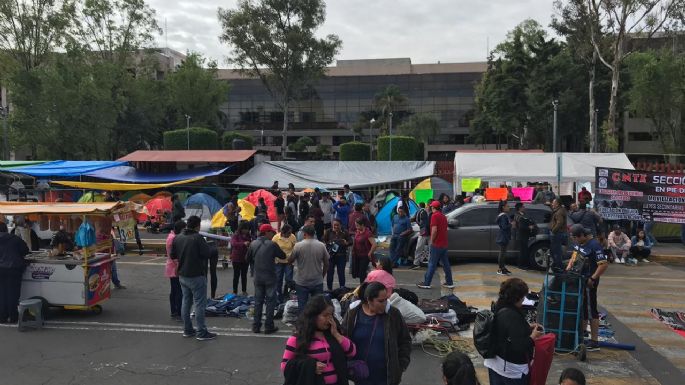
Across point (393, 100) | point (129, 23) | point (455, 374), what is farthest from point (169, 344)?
point (393, 100)

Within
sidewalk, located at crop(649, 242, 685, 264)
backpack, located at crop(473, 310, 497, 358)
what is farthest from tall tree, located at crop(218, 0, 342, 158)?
backpack, located at crop(473, 310, 497, 358)

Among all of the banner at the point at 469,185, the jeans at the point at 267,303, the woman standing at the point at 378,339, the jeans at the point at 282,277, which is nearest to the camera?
the woman standing at the point at 378,339

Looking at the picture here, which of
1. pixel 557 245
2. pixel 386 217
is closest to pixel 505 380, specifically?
pixel 557 245

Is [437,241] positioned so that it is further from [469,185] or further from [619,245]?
[469,185]

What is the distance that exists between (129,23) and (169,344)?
140 feet

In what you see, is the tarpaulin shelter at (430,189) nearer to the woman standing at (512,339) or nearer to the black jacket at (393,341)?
the woman standing at (512,339)

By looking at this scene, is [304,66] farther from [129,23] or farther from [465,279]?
[465,279]

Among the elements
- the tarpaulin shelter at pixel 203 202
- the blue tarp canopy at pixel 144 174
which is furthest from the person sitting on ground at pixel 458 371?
the blue tarp canopy at pixel 144 174

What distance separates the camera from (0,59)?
35531mm

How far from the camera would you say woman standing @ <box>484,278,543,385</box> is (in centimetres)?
404

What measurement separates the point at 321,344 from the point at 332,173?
57.1ft

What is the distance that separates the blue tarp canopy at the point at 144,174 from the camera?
20.8 meters

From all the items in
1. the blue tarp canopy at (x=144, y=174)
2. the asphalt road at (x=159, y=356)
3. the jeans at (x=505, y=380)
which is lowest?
the asphalt road at (x=159, y=356)

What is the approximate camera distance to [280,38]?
38.8 meters
